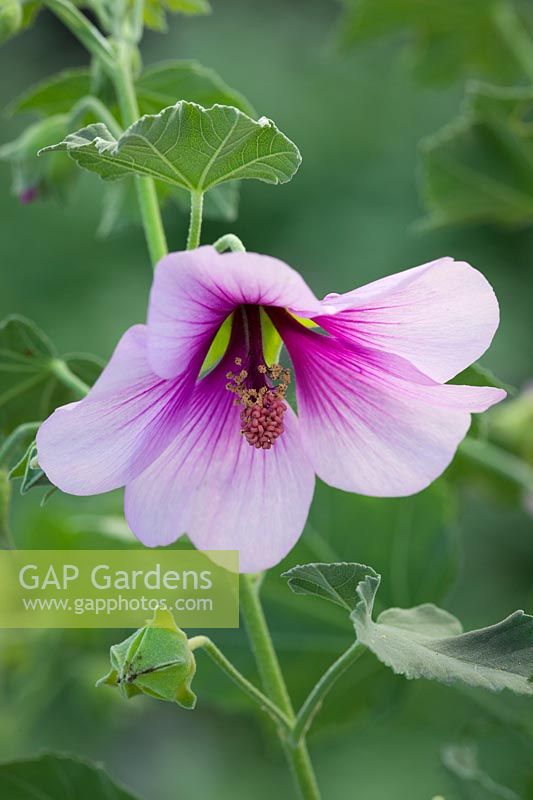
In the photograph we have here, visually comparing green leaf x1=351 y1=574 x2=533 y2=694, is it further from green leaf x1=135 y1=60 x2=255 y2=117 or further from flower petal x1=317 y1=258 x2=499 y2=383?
green leaf x1=135 y1=60 x2=255 y2=117

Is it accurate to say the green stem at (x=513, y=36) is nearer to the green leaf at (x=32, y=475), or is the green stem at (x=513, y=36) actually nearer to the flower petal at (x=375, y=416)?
the flower petal at (x=375, y=416)

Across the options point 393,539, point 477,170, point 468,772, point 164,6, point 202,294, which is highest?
point 164,6

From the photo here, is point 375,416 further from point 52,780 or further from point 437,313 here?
point 52,780

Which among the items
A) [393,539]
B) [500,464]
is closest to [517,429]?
[500,464]

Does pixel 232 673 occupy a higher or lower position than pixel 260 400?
lower

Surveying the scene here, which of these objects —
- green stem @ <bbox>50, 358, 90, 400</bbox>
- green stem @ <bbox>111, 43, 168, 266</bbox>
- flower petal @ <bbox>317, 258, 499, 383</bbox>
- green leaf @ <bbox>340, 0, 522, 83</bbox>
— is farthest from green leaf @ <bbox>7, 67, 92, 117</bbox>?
green leaf @ <bbox>340, 0, 522, 83</bbox>

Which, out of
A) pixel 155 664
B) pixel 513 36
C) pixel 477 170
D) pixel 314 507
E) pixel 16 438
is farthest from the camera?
pixel 513 36

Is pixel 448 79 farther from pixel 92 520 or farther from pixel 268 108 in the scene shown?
pixel 268 108

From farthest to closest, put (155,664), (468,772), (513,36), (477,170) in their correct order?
(513,36)
(477,170)
(468,772)
(155,664)
